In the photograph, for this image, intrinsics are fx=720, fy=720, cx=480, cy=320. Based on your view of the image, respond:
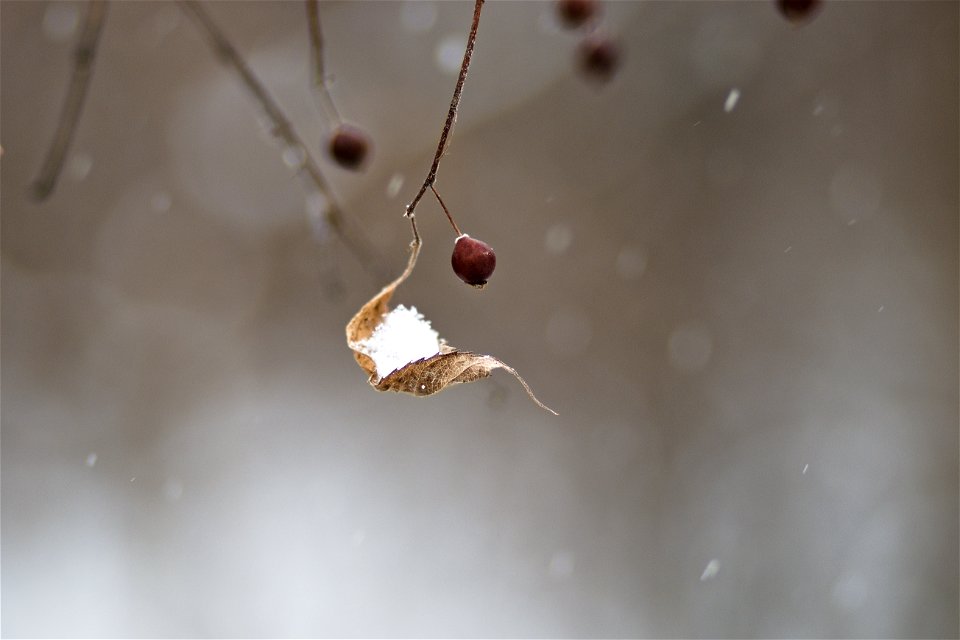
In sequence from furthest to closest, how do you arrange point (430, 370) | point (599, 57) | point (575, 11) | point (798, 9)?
point (599, 57) < point (575, 11) < point (798, 9) < point (430, 370)

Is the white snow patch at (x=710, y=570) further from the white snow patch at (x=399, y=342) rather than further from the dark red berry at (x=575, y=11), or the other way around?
the white snow patch at (x=399, y=342)

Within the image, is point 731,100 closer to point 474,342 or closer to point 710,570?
point 474,342

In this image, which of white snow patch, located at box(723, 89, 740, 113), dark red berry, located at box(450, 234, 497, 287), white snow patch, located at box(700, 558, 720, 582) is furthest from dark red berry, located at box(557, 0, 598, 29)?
white snow patch, located at box(700, 558, 720, 582)

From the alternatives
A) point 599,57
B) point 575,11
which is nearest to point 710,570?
point 599,57

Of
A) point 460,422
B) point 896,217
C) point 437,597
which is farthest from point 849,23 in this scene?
point 437,597

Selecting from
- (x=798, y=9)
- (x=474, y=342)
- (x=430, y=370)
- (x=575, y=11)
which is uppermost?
(x=474, y=342)

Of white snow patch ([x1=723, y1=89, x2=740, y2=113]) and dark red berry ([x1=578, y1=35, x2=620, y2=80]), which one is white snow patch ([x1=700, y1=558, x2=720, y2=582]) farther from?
dark red berry ([x1=578, y1=35, x2=620, y2=80])

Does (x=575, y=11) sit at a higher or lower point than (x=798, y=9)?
higher
